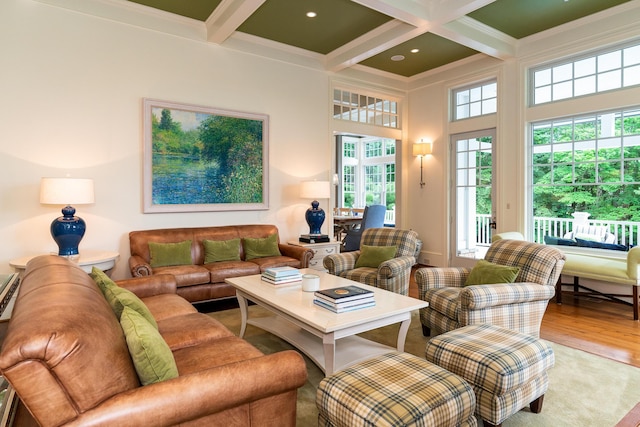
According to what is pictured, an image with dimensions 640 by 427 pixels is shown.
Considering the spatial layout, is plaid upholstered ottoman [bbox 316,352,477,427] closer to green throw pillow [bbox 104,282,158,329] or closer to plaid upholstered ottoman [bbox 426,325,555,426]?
plaid upholstered ottoman [bbox 426,325,555,426]

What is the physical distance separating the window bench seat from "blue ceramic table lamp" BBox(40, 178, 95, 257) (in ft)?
16.3

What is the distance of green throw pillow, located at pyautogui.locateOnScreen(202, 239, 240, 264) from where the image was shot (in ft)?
14.5

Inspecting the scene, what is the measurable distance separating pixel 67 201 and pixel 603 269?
5.19 meters

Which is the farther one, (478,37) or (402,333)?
(478,37)

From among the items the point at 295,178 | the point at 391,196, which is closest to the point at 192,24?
the point at 295,178

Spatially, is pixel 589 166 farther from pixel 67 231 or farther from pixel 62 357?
pixel 67 231

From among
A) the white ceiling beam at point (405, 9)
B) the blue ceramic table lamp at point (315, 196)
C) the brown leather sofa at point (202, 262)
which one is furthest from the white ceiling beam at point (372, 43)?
the brown leather sofa at point (202, 262)

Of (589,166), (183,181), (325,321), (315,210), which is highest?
(589,166)

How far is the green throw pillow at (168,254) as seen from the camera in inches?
161

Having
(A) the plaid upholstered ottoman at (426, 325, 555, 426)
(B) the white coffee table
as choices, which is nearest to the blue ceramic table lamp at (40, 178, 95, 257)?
(B) the white coffee table

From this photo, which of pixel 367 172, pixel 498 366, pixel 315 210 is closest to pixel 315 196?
pixel 315 210

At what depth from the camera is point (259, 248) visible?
185 inches

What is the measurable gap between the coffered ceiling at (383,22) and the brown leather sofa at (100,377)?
328 cm

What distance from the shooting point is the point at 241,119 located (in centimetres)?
502
